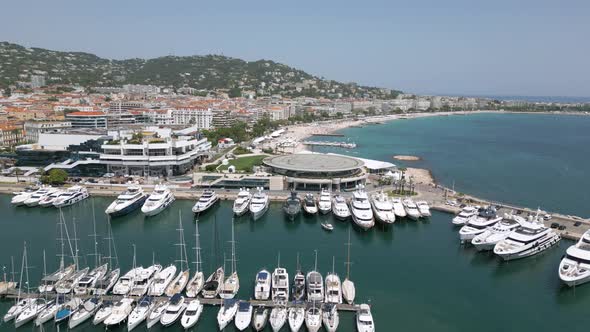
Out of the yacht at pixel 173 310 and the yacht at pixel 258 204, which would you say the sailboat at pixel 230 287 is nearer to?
the yacht at pixel 173 310

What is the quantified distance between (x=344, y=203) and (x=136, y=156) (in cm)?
2872

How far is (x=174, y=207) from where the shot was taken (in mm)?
46031

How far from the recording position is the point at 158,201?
144 ft

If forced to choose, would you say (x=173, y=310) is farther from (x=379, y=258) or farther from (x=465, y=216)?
(x=465, y=216)

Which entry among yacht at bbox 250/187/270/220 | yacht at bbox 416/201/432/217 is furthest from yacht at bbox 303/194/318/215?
yacht at bbox 416/201/432/217

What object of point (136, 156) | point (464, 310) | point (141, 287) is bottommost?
point (464, 310)

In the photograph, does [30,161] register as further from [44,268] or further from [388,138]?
[388,138]

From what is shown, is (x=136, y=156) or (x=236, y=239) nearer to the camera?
(x=236, y=239)

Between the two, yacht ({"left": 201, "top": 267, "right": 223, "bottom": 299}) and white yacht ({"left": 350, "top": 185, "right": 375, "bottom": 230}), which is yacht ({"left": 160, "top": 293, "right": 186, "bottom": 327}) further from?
white yacht ({"left": 350, "top": 185, "right": 375, "bottom": 230})

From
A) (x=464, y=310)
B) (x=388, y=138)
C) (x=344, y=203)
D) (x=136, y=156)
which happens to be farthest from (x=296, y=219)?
(x=388, y=138)

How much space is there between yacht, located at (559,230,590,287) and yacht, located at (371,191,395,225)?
14443mm

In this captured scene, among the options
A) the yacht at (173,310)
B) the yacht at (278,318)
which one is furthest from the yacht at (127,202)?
the yacht at (278,318)

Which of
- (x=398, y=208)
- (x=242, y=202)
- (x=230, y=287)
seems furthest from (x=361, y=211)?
(x=230, y=287)

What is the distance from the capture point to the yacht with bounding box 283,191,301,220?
139 ft
